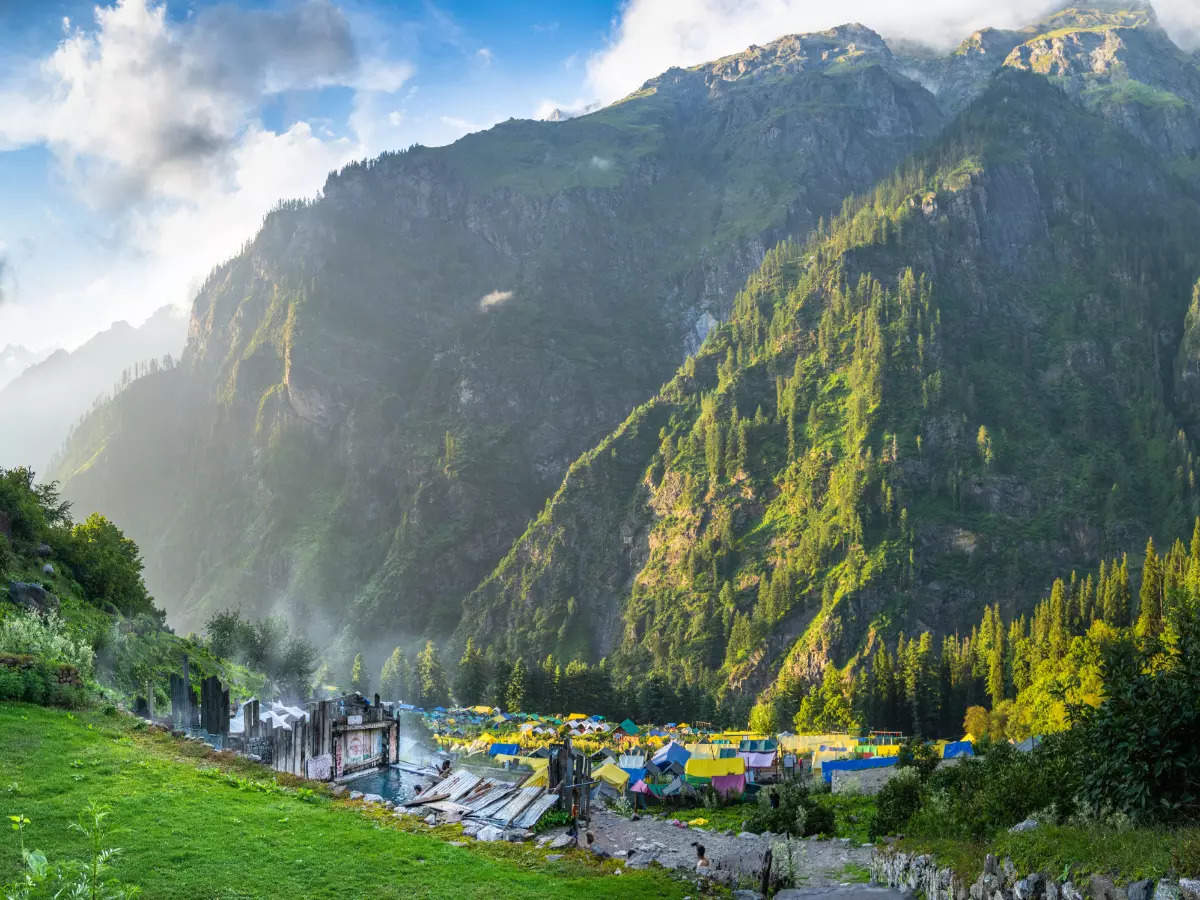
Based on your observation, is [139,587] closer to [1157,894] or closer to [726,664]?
[1157,894]

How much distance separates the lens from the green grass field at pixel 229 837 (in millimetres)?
17375

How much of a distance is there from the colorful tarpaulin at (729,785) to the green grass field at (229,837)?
104 feet

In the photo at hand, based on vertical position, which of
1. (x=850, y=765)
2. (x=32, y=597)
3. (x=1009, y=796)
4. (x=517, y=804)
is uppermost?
(x=32, y=597)

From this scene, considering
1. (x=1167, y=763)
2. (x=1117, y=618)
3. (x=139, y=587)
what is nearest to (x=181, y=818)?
(x=1167, y=763)

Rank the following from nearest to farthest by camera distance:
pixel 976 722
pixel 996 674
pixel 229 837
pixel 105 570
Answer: pixel 229 837
pixel 105 570
pixel 976 722
pixel 996 674

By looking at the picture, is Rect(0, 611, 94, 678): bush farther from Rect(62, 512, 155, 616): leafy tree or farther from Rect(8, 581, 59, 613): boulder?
Rect(62, 512, 155, 616): leafy tree

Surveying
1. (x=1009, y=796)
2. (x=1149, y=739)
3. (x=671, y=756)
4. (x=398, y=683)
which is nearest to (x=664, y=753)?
(x=671, y=756)

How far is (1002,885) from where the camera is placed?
672 inches

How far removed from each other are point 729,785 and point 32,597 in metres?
43.3

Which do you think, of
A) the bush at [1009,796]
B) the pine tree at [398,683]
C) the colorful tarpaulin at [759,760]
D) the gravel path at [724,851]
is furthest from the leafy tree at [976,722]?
the pine tree at [398,683]

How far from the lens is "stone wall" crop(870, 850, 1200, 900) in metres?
13.0

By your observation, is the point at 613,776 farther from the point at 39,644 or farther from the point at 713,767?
the point at 39,644

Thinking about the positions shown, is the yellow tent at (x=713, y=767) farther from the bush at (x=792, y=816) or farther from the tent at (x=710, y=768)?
the bush at (x=792, y=816)

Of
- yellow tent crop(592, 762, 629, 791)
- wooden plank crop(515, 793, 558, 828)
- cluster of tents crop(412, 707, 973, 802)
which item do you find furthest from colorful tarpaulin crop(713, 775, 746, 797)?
wooden plank crop(515, 793, 558, 828)
